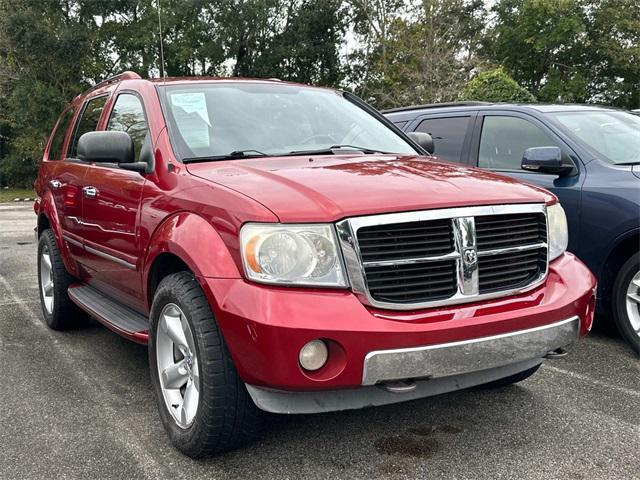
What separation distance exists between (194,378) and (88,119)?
9.03 feet

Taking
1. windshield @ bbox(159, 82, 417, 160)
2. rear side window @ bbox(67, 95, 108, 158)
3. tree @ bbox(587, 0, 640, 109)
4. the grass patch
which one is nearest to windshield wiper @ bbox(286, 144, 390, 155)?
windshield @ bbox(159, 82, 417, 160)

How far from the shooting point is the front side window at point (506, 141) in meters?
5.05

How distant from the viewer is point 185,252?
265 centimetres

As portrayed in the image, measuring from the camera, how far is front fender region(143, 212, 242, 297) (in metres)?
2.46

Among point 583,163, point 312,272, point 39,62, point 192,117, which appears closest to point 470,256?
point 312,272

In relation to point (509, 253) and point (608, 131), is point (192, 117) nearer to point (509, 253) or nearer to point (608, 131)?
point (509, 253)

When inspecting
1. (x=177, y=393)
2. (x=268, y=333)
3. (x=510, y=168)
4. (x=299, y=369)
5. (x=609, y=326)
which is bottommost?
(x=609, y=326)

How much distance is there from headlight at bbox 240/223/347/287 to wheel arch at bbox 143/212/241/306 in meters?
0.11

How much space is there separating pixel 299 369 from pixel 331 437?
86cm

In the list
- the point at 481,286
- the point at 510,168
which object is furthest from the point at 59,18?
the point at 481,286

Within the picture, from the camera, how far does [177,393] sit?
2904 mm

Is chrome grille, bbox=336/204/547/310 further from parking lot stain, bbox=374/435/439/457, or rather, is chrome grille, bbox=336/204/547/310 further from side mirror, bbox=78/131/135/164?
side mirror, bbox=78/131/135/164

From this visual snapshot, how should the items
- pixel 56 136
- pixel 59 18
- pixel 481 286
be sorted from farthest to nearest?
pixel 59 18 < pixel 56 136 < pixel 481 286

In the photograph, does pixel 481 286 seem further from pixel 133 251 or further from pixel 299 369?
pixel 133 251
